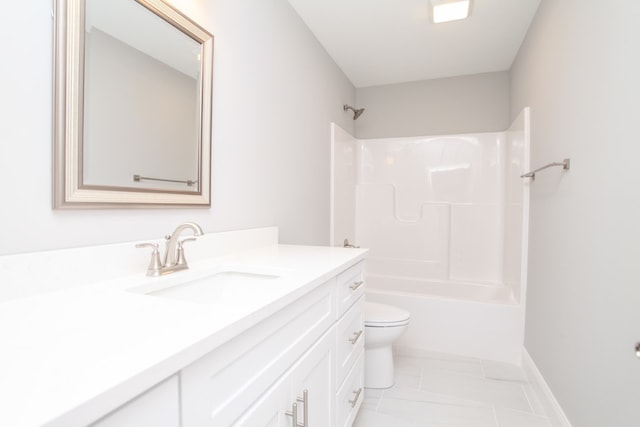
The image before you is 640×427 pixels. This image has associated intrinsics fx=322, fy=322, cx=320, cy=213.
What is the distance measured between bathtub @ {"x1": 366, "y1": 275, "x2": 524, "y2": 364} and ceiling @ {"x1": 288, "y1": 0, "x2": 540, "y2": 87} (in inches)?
74.6

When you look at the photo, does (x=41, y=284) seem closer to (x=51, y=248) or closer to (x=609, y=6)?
(x=51, y=248)

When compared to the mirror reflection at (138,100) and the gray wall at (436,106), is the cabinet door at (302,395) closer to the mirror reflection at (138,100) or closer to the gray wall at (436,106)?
the mirror reflection at (138,100)

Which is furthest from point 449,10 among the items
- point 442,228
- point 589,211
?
point 442,228

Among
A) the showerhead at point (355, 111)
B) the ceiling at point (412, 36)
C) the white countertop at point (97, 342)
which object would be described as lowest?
the white countertop at point (97, 342)

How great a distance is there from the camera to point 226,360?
1.98ft

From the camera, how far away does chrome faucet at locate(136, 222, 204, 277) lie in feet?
3.23

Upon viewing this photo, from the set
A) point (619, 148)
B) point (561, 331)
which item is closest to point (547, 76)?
point (619, 148)

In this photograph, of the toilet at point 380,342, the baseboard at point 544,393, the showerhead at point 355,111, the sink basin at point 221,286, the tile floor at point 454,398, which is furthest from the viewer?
the showerhead at point 355,111

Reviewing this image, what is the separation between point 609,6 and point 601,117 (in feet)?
1.23

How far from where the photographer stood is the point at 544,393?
1.71 m

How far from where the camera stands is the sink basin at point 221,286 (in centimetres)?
102

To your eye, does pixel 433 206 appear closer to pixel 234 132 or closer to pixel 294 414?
pixel 234 132

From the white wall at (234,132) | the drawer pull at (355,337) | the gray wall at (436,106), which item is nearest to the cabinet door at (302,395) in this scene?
the drawer pull at (355,337)

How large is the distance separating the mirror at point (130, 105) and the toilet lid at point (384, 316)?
1.14 m
